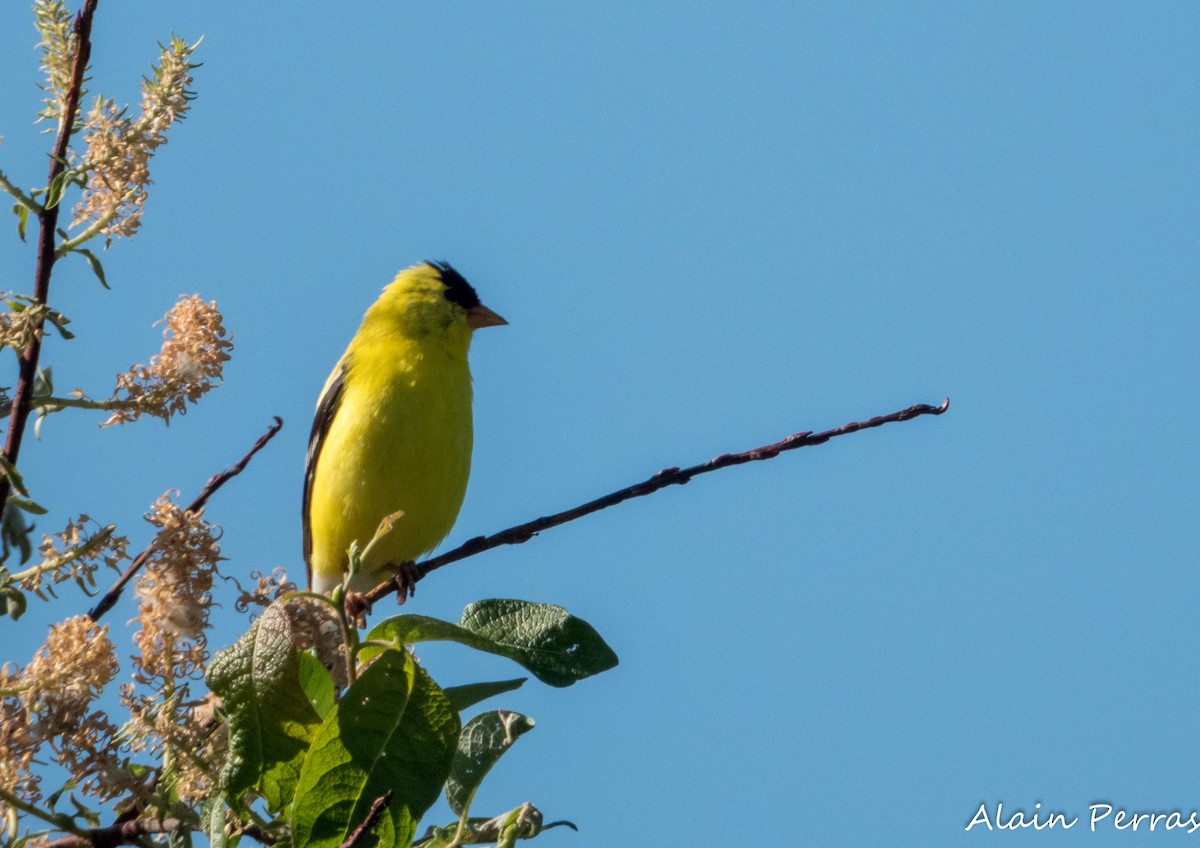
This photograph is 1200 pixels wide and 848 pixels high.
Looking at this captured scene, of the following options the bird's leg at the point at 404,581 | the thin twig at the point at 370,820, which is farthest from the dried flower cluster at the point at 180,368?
Answer: the bird's leg at the point at 404,581

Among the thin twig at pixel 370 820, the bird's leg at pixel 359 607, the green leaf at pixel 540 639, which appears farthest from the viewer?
the bird's leg at pixel 359 607

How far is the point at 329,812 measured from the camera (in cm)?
153

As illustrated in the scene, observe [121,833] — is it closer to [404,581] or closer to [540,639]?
[540,639]

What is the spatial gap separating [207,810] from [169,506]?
0.40 m

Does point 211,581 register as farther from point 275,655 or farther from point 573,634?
point 573,634

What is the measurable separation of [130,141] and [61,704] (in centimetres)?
79

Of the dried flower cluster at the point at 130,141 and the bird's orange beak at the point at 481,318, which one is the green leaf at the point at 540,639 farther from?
the bird's orange beak at the point at 481,318

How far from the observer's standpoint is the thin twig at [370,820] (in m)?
1.40

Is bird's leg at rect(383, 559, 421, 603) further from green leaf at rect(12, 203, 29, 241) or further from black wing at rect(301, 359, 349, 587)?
green leaf at rect(12, 203, 29, 241)

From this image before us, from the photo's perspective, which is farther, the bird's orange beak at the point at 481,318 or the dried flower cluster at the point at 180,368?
the bird's orange beak at the point at 481,318

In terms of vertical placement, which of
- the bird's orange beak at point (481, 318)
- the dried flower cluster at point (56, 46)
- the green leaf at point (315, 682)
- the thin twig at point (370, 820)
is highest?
the bird's orange beak at point (481, 318)

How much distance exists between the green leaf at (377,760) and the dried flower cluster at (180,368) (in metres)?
0.55

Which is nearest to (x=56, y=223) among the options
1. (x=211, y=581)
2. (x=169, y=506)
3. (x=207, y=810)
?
(x=169, y=506)

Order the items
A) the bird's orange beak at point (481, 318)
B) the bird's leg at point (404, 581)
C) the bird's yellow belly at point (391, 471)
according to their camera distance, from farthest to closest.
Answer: the bird's orange beak at point (481, 318) → the bird's yellow belly at point (391, 471) → the bird's leg at point (404, 581)
